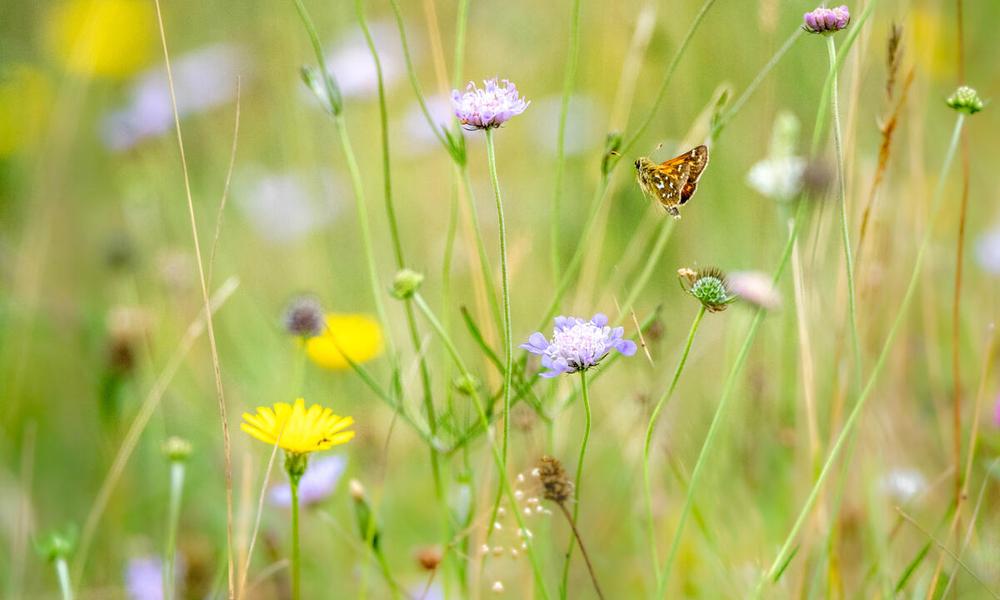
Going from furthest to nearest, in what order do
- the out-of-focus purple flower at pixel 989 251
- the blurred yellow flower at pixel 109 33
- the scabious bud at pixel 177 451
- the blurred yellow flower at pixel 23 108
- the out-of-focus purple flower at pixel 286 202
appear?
the blurred yellow flower at pixel 109 33 < the blurred yellow flower at pixel 23 108 < the out-of-focus purple flower at pixel 286 202 < the out-of-focus purple flower at pixel 989 251 < the scabious bud at pixel 177 451

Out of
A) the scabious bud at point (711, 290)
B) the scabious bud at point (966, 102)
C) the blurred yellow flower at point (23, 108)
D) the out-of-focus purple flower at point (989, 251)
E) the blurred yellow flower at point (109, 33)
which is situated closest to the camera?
the scabious bud at point (711, 290)

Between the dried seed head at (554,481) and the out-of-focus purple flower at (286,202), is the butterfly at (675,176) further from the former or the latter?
the out-of-focus purple flower at (286,202)

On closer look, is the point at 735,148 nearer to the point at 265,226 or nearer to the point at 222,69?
the point at 265,226

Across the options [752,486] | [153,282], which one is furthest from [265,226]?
[752,486]

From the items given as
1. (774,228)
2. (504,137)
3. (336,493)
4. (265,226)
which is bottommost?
(336,493)

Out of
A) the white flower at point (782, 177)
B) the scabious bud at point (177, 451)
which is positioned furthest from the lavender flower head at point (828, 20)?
the scabious bud at point (177, 451)

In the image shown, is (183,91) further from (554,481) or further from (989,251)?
(554,481)
